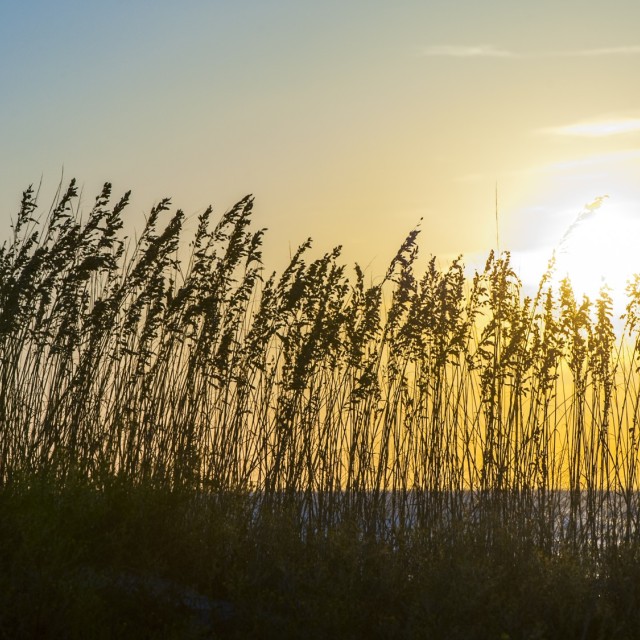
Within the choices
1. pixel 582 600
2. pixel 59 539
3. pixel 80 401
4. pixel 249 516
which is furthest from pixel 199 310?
pixel 582 600

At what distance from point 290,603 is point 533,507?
268 centimetres

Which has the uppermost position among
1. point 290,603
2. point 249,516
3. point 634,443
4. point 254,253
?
point 254,253

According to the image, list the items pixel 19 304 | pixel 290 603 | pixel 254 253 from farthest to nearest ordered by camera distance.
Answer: pixel 254 253, pixel 19 304, pixel 290 603

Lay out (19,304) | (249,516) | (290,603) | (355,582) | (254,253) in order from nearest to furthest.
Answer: (290,603) → (355,582) → (249,516) → (19,304) → (254,253)

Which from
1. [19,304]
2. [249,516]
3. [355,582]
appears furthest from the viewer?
[19,304]

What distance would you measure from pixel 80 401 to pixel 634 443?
3.97 metres

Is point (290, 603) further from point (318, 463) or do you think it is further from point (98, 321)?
point (98, 321)

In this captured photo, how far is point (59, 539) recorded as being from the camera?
4336 mm

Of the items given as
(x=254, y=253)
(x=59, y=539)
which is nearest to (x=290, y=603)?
(x=59, y=539)

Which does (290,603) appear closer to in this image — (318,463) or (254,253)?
(318,463)

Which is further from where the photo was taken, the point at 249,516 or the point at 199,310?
the point at 199,310

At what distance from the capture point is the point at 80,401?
6.27m

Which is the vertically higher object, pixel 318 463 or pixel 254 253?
pixel 254 253

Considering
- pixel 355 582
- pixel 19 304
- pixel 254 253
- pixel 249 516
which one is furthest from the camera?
pixel 254 253
